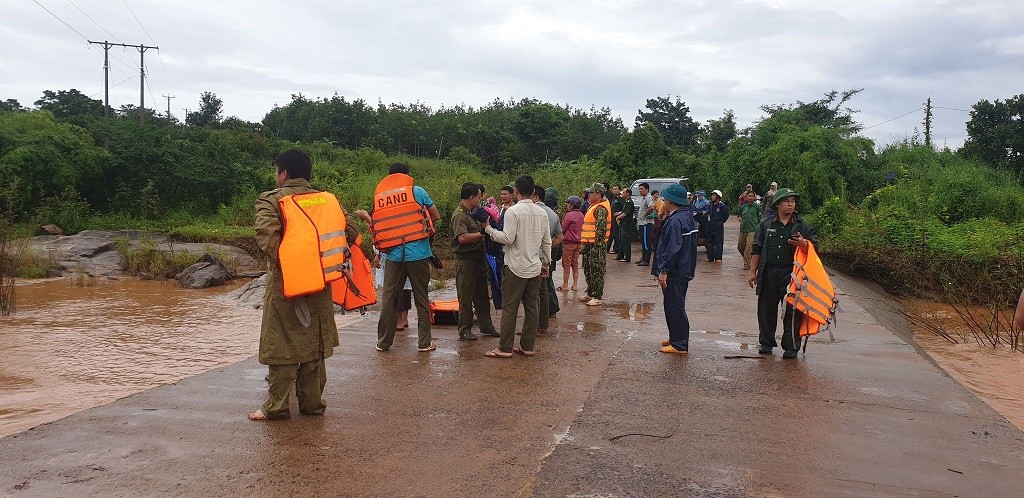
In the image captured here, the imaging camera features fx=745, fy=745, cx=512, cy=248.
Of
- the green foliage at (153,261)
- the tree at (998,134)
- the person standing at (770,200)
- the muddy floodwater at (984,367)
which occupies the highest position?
the tree at (998,134)

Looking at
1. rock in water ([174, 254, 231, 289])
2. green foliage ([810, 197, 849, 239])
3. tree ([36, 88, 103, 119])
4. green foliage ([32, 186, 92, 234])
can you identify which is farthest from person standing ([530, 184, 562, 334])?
tree ([36, 88, 103, 119])

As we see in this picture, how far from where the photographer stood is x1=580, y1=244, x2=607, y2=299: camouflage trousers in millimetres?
10438

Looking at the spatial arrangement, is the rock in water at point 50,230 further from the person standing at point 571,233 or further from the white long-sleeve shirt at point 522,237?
the white long-sleeve shirt at point 522,237

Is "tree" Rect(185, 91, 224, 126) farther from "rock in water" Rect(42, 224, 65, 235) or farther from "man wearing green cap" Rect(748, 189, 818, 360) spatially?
"man wearing green cap" Rect(748, 189, 818, 360)

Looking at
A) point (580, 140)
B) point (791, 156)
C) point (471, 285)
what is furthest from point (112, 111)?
point (471, 285)

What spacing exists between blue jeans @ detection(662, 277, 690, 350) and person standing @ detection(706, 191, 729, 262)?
26.5 ft

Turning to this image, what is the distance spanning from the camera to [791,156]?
22.9 metres

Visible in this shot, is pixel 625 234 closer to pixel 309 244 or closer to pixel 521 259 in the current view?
pixel 521 259

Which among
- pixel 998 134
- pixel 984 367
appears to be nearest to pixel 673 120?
pixel 998 134

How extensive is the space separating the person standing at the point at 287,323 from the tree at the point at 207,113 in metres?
43.7

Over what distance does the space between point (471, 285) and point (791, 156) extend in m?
18.1

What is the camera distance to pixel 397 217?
6961mm

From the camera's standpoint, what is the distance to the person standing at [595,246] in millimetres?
10281

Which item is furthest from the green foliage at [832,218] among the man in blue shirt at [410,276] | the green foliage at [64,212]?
the green foliage at [64,212]
